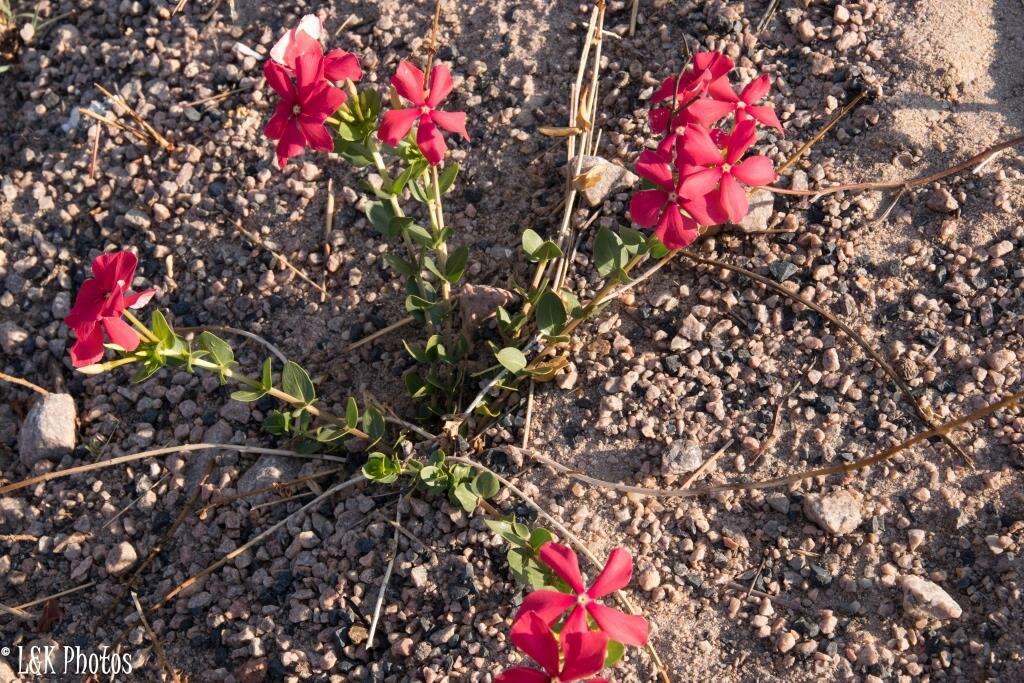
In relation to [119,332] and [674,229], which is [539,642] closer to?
[674,229]

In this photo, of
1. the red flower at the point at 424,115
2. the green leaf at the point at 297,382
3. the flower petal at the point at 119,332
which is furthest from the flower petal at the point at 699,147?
the flower petal at the point at 119,332

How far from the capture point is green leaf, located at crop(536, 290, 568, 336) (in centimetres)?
255

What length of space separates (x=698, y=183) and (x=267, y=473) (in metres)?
1.60

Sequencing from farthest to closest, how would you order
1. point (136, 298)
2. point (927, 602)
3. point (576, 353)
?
point (576, 353) → point (927, 602) → point (136, 298)

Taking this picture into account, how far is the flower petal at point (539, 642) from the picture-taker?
184cm

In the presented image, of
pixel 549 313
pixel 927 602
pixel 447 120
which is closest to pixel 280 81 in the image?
pixel 447 120

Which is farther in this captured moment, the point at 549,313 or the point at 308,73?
the point at 549,313

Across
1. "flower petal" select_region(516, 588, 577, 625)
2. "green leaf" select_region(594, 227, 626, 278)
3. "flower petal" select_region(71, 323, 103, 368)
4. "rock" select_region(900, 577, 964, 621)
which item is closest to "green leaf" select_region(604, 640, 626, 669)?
"flower petal" select_region(516, 588, 577, 625)

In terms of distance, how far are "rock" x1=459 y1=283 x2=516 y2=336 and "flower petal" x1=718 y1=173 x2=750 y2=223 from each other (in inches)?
37.8

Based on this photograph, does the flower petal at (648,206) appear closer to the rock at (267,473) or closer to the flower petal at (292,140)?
the flower petal at (292,140)

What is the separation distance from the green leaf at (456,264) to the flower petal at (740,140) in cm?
85

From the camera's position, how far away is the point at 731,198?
2.04 m

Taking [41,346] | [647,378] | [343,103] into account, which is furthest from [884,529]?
[41,346]

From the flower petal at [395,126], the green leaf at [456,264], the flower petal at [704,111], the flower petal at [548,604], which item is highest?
the flower petal at [704,111]
